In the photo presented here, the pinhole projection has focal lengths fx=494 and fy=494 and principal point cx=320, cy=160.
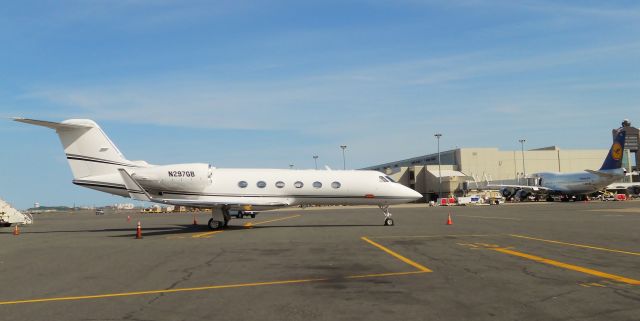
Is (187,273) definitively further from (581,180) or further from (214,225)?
(581,180)

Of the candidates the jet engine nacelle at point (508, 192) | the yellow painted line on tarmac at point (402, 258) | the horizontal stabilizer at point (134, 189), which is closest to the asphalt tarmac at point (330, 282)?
the yellow painted line on tarmac at point (402, 258)

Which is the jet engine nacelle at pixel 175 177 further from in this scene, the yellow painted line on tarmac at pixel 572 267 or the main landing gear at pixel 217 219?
the yellow painted line on tarmac at pixel 572 267

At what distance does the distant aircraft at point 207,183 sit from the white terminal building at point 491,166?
267 ft

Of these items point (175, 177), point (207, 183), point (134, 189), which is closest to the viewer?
point (134, 189)

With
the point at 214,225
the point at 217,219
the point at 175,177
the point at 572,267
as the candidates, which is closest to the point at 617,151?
the point at 217,219

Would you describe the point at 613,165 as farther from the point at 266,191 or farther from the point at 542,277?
the point at 542,277

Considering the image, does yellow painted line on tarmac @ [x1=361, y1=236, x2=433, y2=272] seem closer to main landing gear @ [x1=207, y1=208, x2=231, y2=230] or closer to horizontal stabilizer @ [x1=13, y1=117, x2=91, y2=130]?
main landing gear @ [x1=207, y1=208, x2=231, y2=230]

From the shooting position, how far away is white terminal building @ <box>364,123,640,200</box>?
111m

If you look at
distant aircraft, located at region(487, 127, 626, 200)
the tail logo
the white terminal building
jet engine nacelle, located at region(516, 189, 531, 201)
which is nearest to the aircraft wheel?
distant aircraft, located at region(487, 127, 626, 200)

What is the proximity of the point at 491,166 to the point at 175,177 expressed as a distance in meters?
107

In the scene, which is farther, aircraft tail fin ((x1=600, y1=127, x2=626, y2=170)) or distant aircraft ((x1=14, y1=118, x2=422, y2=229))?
aircraft tail fin ((x1=600, y1=127, x2=626, y2=170))

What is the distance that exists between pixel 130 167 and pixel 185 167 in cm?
303

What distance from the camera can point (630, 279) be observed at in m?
9.48

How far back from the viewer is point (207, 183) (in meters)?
26.2
